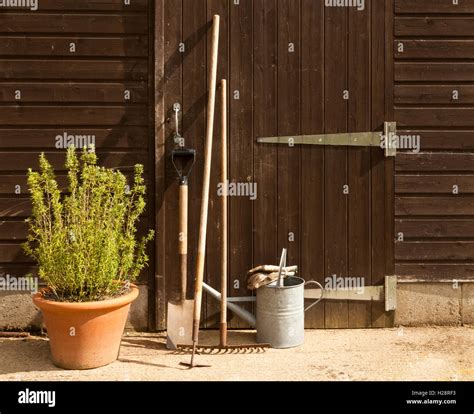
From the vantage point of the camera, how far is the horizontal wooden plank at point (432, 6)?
4.72 m

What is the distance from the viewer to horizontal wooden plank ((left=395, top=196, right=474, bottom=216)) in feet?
15.7

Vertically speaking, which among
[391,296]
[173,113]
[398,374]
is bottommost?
[398,374]

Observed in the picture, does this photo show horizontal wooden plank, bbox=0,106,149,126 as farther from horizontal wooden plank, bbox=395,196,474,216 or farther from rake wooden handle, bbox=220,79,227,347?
horizontal wooden plank, bbox=395,196,474,216

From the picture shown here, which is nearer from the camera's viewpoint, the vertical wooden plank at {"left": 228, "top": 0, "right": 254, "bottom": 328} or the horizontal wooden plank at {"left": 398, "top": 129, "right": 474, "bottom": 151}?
the vertical wooden plank at {"left": 228, "top": 0, "right": 254, "bottom": 328}

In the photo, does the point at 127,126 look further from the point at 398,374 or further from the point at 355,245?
the point at 398,374

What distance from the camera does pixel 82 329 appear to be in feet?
12.8

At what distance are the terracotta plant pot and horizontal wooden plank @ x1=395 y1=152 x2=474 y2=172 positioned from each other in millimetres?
2186

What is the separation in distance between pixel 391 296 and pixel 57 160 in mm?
2552

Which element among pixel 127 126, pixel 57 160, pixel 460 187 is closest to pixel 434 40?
pixel 460 187

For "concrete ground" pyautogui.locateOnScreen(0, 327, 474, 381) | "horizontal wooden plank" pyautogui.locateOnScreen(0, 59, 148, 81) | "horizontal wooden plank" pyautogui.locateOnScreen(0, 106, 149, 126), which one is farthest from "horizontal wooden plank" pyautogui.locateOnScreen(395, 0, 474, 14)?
"concrete ground" pyautogui.locateOnScreen(0, 327, 474, 381)

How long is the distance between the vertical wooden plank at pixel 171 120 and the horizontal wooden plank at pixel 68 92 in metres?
0.24

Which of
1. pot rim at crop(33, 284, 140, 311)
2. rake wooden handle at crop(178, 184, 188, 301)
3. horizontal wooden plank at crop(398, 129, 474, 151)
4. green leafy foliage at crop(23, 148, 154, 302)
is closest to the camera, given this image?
pot rim at crop(33, 284, 140, 311)

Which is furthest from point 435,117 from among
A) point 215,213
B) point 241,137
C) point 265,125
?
point 215,213

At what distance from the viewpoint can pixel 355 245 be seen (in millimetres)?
4762
